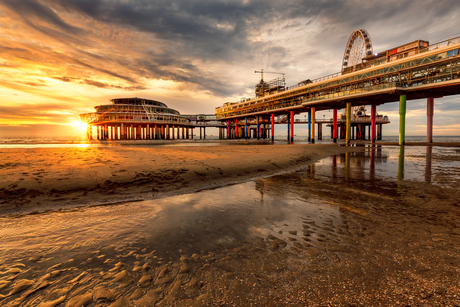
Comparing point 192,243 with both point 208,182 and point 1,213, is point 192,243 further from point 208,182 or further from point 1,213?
point 1,213

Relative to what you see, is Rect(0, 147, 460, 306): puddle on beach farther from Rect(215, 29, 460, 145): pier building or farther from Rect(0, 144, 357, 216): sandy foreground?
Rect(215, 29, 460, 145): pier building

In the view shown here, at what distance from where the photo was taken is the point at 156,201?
228 inches

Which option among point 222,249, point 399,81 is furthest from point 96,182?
point 399,81

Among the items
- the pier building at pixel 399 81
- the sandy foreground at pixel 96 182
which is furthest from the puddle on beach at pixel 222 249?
the pier building at pixel 399 81

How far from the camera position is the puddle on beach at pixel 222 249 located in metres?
2.16

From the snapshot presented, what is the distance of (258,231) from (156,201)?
3.50m

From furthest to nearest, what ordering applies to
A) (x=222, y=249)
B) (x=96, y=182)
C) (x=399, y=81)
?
(x=399, y=81) → (x=96, y=182) → (x=222, y=249)

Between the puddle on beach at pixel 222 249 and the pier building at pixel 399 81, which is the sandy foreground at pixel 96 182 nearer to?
the puddle on beach at pixel 222 249

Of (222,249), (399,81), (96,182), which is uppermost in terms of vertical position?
(399,81)

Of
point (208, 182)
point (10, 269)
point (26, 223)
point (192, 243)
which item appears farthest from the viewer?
point (208, 182)

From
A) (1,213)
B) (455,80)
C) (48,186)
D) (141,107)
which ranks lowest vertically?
(1,213)

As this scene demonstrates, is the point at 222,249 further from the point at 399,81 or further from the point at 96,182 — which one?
the point at 399,81

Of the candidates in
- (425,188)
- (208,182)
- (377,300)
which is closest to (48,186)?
(208,182)

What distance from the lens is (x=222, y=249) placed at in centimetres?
310
